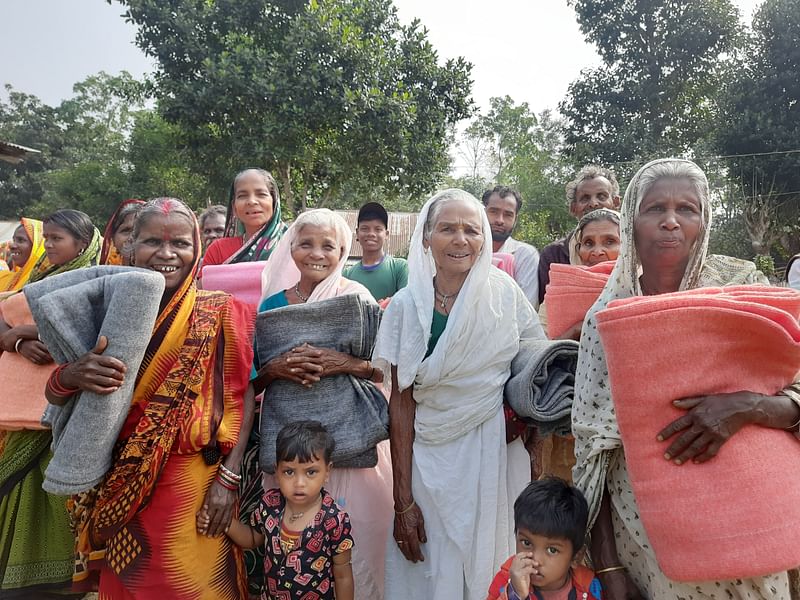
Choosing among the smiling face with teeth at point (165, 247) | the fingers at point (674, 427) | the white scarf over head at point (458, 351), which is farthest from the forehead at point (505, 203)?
the fingers at point (674, 427)

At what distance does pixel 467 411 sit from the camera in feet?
7.73

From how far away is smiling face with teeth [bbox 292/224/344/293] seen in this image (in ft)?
9.39

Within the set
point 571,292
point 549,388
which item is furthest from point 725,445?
point 571,292

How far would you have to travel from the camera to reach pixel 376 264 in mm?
5105

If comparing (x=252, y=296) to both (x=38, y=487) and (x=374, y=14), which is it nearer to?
(x=38, y=487)

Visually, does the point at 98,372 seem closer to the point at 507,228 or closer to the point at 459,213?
the point at 459,213

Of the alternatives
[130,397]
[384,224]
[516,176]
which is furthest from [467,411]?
[516,176]

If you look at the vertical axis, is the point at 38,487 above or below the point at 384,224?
below

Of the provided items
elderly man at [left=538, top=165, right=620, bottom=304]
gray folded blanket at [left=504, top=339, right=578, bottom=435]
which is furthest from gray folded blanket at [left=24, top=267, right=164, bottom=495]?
elderly man at [left=538, top=165, right=620, bottom=304]

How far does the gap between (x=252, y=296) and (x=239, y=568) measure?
142 centimetres

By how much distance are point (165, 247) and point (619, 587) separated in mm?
2078

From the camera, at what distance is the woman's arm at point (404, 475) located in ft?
7.73

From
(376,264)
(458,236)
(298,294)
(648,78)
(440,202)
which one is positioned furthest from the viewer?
(648,78)

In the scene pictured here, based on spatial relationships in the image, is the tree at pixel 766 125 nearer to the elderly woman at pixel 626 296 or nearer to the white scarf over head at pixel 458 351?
the white scarf over head at pixel 458 351
